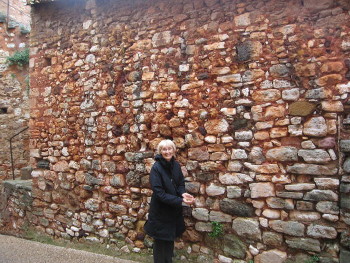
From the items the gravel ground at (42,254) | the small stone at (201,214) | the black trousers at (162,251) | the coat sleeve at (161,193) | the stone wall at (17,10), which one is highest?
the stone wall at (17,10)

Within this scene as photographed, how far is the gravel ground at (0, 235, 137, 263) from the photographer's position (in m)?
4.13

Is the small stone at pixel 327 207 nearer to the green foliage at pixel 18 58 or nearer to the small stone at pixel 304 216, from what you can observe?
the small stone at pixel 304 216

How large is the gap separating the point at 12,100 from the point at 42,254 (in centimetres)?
518

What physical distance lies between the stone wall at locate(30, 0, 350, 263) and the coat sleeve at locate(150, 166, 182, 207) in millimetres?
676

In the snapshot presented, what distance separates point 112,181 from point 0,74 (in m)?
5.79

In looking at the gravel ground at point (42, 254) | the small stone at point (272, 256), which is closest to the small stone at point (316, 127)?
the small stone at point (272, 256)

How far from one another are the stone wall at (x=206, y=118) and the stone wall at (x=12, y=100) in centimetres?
365

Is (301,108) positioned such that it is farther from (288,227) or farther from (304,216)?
(288,227)

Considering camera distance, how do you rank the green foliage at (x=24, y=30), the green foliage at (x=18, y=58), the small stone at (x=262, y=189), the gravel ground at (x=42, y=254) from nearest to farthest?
the small stone at (x=262, y=189) → the gravel ground at (x=42, y=254) → the green foliage at (x=18, y=58) → the green foliage at (x=24, y=30)

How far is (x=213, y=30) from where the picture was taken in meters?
3.63

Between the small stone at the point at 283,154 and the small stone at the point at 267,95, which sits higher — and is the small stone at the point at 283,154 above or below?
below

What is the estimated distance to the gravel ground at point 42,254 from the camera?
413 centimetres

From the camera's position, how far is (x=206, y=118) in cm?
362

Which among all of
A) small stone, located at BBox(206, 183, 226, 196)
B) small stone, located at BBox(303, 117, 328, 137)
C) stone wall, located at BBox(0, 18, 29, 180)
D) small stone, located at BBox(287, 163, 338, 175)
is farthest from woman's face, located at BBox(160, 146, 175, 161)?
stone wall, located at BBox(0, 18, 29, 180)
